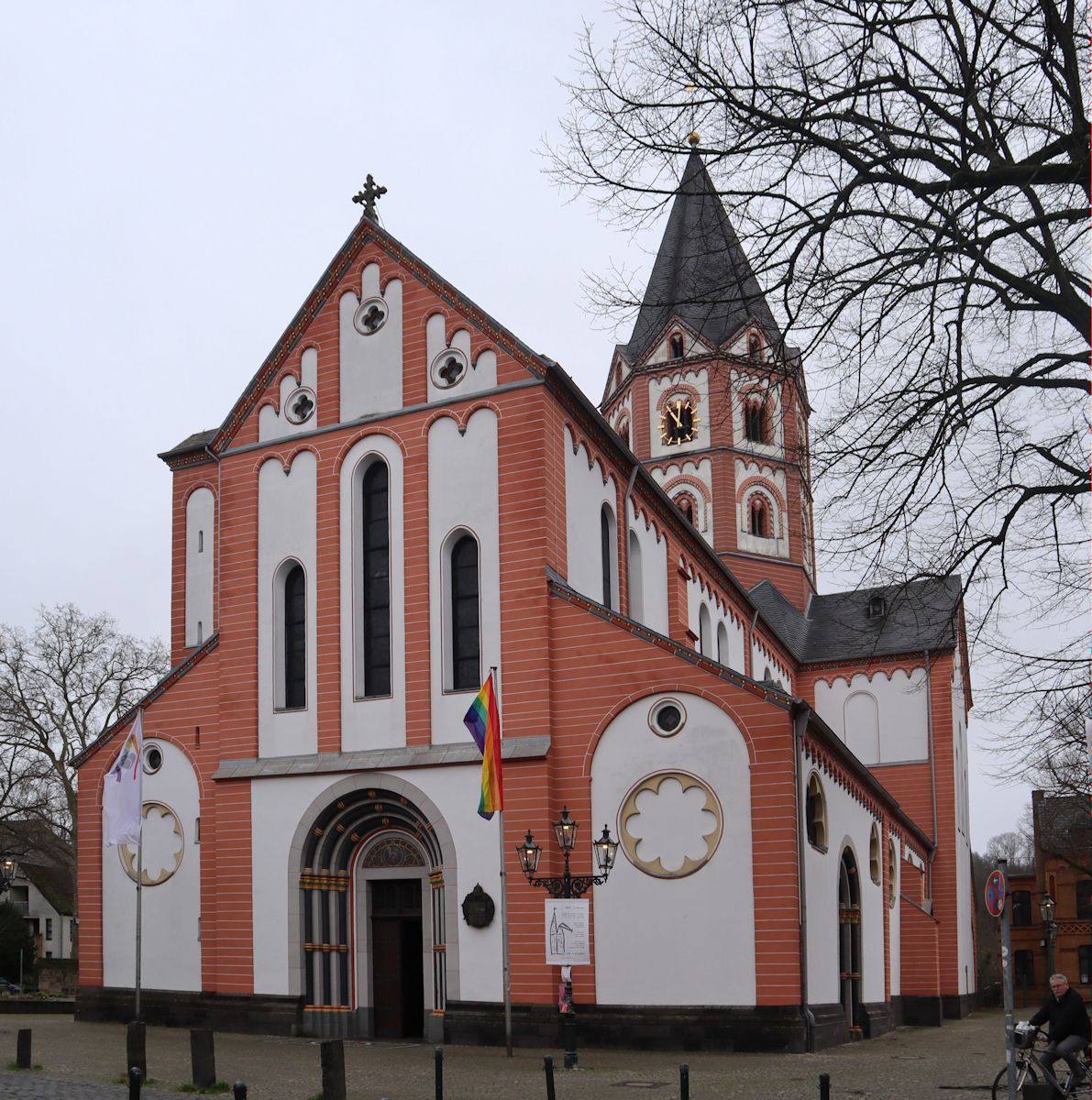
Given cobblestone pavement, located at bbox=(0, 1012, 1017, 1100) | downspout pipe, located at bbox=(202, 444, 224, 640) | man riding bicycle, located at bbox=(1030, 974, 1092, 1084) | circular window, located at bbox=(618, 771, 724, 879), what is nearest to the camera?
man riding bicycle, located at bbox=(1030, 974, 1092, 1084)

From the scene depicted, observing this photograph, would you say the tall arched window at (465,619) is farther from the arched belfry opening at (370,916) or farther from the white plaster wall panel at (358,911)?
the arched belfry opening at (370,916)

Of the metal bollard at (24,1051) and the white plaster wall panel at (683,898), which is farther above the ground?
the white plaster wall panel at (683,898)

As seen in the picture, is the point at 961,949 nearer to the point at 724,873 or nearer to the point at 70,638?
the point at 724,873

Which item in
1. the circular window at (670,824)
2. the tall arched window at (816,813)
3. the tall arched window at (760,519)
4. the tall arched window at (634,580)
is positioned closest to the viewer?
the circular window at (670,824)

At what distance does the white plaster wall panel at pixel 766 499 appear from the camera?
48.3 meters

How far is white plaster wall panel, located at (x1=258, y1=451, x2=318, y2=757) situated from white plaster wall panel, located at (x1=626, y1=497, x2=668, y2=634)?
22.2 feet

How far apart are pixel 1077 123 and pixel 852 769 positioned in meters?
17.8

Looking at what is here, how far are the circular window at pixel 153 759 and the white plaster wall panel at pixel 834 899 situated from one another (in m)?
13.3

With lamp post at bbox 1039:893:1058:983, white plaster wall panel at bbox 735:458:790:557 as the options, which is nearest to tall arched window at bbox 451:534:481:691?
white plaster wall panel at bbox 735:458:790:557

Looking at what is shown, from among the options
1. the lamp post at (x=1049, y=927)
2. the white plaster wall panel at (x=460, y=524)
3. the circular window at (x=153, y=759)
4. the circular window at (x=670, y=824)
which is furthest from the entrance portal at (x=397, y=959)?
the lamp post at (x=1049, y=927)

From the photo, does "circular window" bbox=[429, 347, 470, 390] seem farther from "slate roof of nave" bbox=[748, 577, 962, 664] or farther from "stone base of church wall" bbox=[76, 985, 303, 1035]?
"slate roof of nave" bbox=[748, 577, 962, 664]

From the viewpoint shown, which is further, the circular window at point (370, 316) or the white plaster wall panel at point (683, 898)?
the circular window at point (370, 316)

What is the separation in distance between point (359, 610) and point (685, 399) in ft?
78.4

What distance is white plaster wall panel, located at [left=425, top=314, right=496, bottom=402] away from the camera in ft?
86.1
